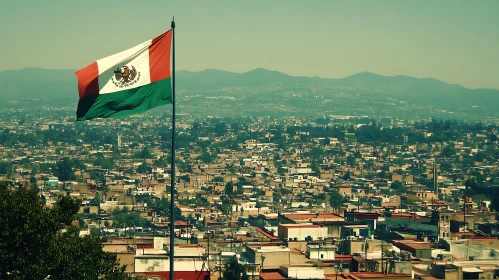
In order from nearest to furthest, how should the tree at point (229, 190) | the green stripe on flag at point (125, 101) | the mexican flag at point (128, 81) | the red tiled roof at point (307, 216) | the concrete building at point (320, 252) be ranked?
1. the mexican flag at point (128, 81)
2. the green stripe on flag at point (125, 101)
3. the concrete building at point (320, 252)
4. the red tiled roof at point (307, 216)
5. the tree at point (229, 190)

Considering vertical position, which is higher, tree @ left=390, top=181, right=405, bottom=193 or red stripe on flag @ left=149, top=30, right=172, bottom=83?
red stripe on flag @ left=149, top=30, right=172, bottom=83

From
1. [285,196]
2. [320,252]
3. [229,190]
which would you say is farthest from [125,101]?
[285,196]

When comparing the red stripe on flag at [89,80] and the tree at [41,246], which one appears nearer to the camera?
the red stripe on flag at [89,80]

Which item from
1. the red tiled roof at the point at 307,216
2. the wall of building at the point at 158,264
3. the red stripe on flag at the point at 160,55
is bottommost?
the red tiled roof at the point at 307,216

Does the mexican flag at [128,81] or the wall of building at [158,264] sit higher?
the mexican flag at [128,81]

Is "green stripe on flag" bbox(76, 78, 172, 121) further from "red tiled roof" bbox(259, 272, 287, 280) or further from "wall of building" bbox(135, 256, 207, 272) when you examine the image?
"red tiled roof" bbox(259, 272, 287, 280)

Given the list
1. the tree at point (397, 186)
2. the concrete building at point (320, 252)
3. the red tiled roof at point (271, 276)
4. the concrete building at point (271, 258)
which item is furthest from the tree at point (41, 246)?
the tree at point (397, 186)

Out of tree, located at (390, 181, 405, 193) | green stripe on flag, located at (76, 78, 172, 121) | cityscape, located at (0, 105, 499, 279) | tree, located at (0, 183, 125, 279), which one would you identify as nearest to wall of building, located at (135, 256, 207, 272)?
cityscape, located at (0, 105, 499, 279)

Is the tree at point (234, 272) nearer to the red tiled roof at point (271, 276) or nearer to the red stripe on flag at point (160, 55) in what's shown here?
the red tiled roof at point (271, 276)

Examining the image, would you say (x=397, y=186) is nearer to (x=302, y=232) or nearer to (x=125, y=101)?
(x=302, y=232)
